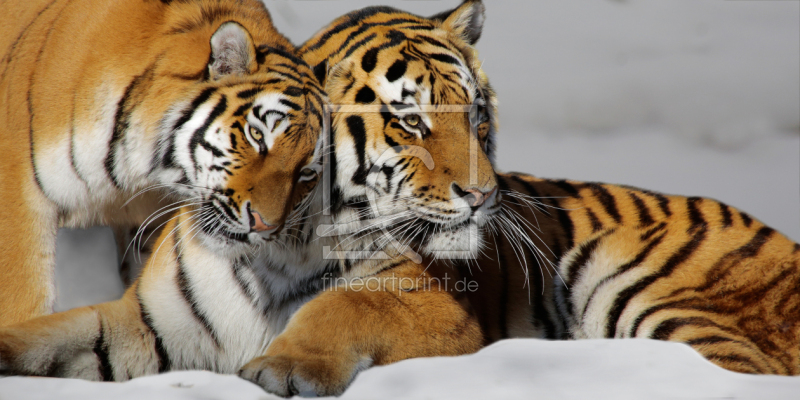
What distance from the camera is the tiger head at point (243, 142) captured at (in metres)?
1.55

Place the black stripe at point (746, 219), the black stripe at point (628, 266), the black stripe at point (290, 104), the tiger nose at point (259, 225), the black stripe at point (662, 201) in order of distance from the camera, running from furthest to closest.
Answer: the black stripe at point (662, 201) → the black stripe at point (746, 219) → the black stripe at point (628, 266) → the black stripe at point (290, 104) → the tiger nose at point (259, 225)

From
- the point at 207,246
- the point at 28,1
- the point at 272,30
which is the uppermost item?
the point at 28,1

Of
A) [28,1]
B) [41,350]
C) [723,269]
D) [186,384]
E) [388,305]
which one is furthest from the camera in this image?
[28,1]

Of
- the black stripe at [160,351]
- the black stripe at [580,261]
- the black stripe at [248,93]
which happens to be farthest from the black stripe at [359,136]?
the black stripe at [580,261]

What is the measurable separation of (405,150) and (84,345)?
A: 941 millimetres

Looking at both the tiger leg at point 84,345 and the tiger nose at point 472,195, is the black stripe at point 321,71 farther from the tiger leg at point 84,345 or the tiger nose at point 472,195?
Result: the tiger leg at point 84,345

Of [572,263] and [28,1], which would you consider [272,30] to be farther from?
[572,263]

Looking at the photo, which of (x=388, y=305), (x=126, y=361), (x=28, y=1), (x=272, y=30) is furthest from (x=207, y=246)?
(x=28, y=1)

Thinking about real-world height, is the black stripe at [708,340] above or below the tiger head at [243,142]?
below

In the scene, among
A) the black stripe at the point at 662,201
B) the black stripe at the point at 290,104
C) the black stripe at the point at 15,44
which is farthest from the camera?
the black stripe at the point at 662,201

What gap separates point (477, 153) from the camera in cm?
177

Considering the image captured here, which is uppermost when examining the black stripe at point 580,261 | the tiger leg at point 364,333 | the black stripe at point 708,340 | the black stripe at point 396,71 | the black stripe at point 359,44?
the black stripe at point 359,44

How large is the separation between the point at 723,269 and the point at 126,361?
1.68m

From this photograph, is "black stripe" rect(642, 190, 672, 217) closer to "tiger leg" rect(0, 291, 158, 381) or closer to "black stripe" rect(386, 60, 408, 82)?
"black stripe" rect(386, 60, 408, 82)
